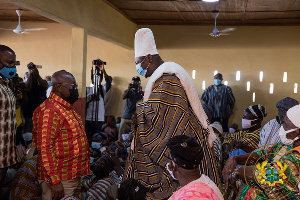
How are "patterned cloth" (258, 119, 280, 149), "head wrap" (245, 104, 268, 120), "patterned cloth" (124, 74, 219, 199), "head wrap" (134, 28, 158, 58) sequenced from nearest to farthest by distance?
"patterned cloth" (124, 74, 219, 199), "head wrap" (134, 28, 158, 58), "patterned cloth" (258, 119, 280, 149), "head wrap" (245, 104, 268, 120)

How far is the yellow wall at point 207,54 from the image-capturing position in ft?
36.8

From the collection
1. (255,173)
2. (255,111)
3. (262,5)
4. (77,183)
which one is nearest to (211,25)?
(262,5)

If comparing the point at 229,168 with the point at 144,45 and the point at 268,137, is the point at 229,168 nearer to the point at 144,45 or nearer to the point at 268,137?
the point at 144,45

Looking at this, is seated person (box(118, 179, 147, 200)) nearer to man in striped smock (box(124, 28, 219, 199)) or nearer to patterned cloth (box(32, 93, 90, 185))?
man in striped smock (box(124, 28, 219, 199))

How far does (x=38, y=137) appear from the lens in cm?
315

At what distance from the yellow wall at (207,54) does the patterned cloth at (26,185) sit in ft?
26.5

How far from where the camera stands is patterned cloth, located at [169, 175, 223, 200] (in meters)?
1.98

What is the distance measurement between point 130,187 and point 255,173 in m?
0.71

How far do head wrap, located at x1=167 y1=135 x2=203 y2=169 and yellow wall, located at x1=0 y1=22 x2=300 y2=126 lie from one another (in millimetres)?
9483

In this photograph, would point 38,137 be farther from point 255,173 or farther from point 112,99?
point 112,99

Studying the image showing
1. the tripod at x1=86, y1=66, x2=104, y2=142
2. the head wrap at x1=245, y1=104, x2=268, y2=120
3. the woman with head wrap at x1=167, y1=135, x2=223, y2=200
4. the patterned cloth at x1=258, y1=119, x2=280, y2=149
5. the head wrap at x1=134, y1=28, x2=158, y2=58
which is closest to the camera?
the woman with head wrap at x1=167, y1=135, x2=223, y2=200

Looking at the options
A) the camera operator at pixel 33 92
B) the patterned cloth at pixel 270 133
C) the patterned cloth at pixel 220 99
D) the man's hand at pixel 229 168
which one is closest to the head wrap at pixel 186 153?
the man's hand at pixel 229 168

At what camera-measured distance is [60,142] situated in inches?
126

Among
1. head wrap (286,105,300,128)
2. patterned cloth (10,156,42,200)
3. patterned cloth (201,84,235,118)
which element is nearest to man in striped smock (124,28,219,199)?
head wrap (286,105,300,128)
